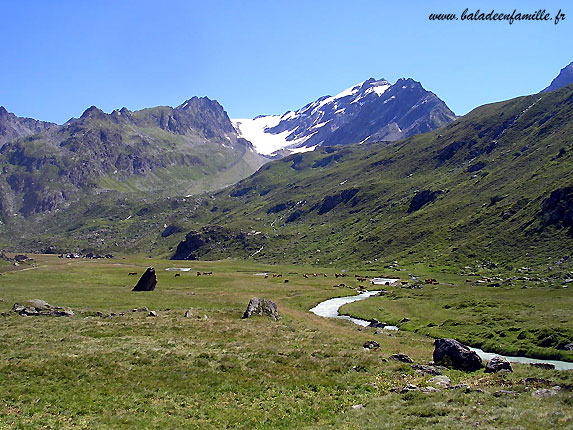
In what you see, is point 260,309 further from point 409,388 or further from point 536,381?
point 536,381

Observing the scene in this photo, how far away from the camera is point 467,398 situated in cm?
2852

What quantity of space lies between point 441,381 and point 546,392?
293 inches

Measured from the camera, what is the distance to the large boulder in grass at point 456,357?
3984cm

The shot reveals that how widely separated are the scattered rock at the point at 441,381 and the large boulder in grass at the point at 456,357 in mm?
5527

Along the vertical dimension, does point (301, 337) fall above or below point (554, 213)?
below

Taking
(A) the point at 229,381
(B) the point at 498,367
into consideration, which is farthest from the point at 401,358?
(A) the point at 229,381

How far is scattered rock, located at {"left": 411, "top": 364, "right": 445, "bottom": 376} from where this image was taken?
37469 mm

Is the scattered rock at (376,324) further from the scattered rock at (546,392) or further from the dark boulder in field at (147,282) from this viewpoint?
the dark boulder in field at (147,282)

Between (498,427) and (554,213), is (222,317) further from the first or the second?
(554,213)

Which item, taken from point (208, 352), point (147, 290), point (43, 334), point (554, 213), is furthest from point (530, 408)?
point (554, 213)

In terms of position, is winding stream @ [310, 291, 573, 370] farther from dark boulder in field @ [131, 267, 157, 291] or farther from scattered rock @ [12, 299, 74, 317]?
scattered rock @ [12, 299, 74, 317]

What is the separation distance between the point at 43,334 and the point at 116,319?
12634mm

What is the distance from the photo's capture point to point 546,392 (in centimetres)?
2877

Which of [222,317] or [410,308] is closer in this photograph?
[222,317]
